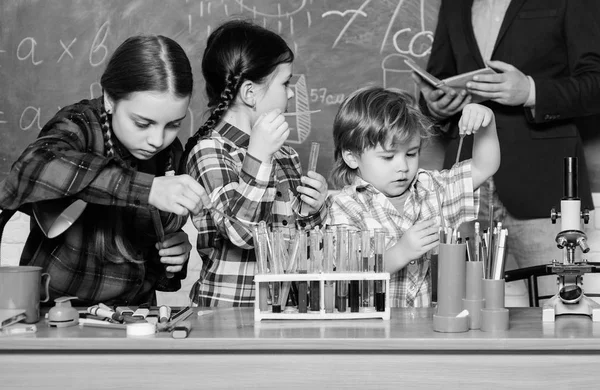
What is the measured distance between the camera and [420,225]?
163 cm

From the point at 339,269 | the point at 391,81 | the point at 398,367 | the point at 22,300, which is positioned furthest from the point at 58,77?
the point at 398,367

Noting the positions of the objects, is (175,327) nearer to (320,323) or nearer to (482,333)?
(320,323)

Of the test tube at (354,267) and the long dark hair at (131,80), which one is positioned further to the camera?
the long dark hair at (131,80)

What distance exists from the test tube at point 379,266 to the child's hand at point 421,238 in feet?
0.57

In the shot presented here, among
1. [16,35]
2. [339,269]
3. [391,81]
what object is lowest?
[339,269]

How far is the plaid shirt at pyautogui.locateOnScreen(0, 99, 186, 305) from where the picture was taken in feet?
5.10

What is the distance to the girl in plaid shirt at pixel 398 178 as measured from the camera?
1841 mm

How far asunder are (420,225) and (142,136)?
0.65 meters

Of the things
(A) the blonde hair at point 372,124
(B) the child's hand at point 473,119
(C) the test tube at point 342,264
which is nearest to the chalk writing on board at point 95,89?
(A) the blonde hair at point 372,124

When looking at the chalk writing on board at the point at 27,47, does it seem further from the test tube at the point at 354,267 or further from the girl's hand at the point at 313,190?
the test tube at the point at 354,267

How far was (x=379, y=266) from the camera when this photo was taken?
145cm

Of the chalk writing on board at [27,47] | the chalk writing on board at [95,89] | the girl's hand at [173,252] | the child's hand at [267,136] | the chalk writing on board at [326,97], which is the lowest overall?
the girl's hand at [173,252]

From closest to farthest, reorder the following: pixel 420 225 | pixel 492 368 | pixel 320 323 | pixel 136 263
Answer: pixel 492 368
pixel 320 323
pixel 420 225
pixel 136 263

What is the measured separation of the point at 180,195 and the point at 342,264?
0.33 meters
